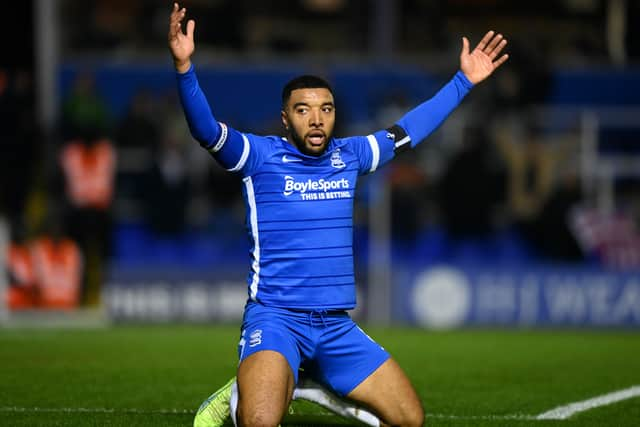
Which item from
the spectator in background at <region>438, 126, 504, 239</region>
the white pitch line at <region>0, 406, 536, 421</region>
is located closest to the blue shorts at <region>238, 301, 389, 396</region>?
the white pitch line at <region>0, 406, 536, 421</region>

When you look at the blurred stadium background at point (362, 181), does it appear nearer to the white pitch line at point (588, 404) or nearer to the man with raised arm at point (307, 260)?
the white pitch line at point (588, 404)

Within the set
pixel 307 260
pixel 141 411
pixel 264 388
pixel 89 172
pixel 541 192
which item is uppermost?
pixel 89 172

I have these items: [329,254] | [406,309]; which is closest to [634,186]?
[406,309]

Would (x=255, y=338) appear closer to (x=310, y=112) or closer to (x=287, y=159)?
(x=287, y=159)

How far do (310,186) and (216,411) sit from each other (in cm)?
136

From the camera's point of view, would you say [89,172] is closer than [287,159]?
No

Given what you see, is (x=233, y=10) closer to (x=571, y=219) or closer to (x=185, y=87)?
(x=571, y=219)

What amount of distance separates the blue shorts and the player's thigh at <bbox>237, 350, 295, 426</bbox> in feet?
0.69

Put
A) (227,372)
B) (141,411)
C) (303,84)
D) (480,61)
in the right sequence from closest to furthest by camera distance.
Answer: (303,84), (480,61), (141,411), (227,372)

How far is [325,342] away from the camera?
6750mm

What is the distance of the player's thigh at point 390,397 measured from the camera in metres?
6.61

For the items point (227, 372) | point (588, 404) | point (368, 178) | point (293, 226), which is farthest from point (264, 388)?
point (368, 178)

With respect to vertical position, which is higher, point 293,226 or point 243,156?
point 243,156

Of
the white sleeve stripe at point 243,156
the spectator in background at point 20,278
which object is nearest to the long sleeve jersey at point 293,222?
the white sleeve stripe at point 243,156
